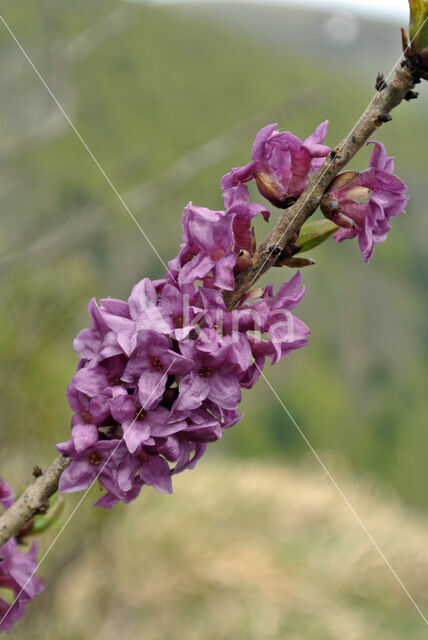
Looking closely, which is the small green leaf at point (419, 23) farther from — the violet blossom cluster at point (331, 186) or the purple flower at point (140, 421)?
the purple flower at point (140, 421)

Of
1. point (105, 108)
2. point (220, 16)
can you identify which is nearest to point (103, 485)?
point (105, 108)

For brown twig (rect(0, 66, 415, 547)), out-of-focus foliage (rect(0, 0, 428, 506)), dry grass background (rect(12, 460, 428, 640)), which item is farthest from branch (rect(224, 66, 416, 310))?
out-of-focus foliage (rect(0, 0, 428, 506))

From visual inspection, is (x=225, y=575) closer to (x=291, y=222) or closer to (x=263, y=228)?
(x=291, y=222)

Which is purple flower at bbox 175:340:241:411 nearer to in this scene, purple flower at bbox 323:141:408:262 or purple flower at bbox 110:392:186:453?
purple flower at bbox 110:392:186:453

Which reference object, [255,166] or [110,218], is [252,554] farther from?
[255,166]

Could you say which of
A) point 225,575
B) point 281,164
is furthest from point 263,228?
point 281,164

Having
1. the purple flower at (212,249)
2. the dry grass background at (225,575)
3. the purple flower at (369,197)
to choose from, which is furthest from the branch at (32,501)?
the dry grass background at (225,575)
